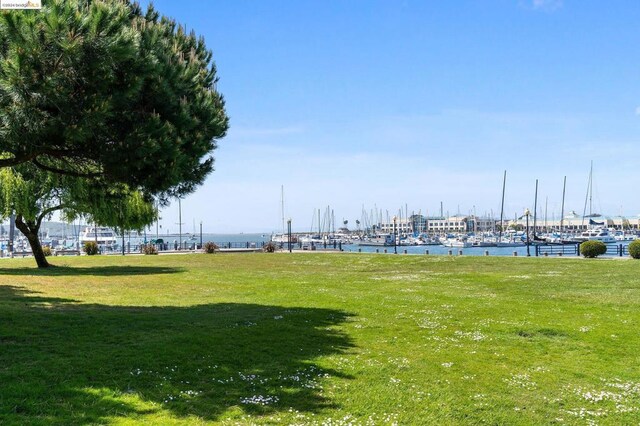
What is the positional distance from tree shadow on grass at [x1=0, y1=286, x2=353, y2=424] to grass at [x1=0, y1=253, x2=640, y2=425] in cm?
4

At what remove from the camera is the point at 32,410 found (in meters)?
8.06

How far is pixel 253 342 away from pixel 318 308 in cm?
678

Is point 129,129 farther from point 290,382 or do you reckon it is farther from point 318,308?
point 318,308

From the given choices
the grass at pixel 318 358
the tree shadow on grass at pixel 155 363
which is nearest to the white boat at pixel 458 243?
the grass at pixel 318 358

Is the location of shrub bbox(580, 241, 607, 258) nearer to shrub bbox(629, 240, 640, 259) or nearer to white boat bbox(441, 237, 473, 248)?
shrub bbox(629, 240, 640, 259)

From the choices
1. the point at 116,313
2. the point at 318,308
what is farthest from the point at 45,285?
the point at 318,308

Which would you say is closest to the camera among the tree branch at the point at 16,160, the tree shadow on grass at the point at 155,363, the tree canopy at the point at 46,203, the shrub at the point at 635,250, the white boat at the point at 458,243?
the tree shadow on grass at the point at 155,363

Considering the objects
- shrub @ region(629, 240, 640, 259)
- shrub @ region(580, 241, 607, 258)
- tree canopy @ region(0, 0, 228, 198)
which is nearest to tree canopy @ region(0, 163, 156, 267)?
tree canopy @ region(0, 0, 228, 198)

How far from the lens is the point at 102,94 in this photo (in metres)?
12.0

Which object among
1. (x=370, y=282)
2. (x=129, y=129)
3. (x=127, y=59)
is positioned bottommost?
(x=370, y=282)

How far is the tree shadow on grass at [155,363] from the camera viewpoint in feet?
27.8

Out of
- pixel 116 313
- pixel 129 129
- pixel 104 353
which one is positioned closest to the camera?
pixel 104 353

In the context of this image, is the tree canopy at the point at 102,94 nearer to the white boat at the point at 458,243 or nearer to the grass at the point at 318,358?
the grass at the point at 318,358

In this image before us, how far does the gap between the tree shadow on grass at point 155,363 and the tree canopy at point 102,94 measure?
4.30m
